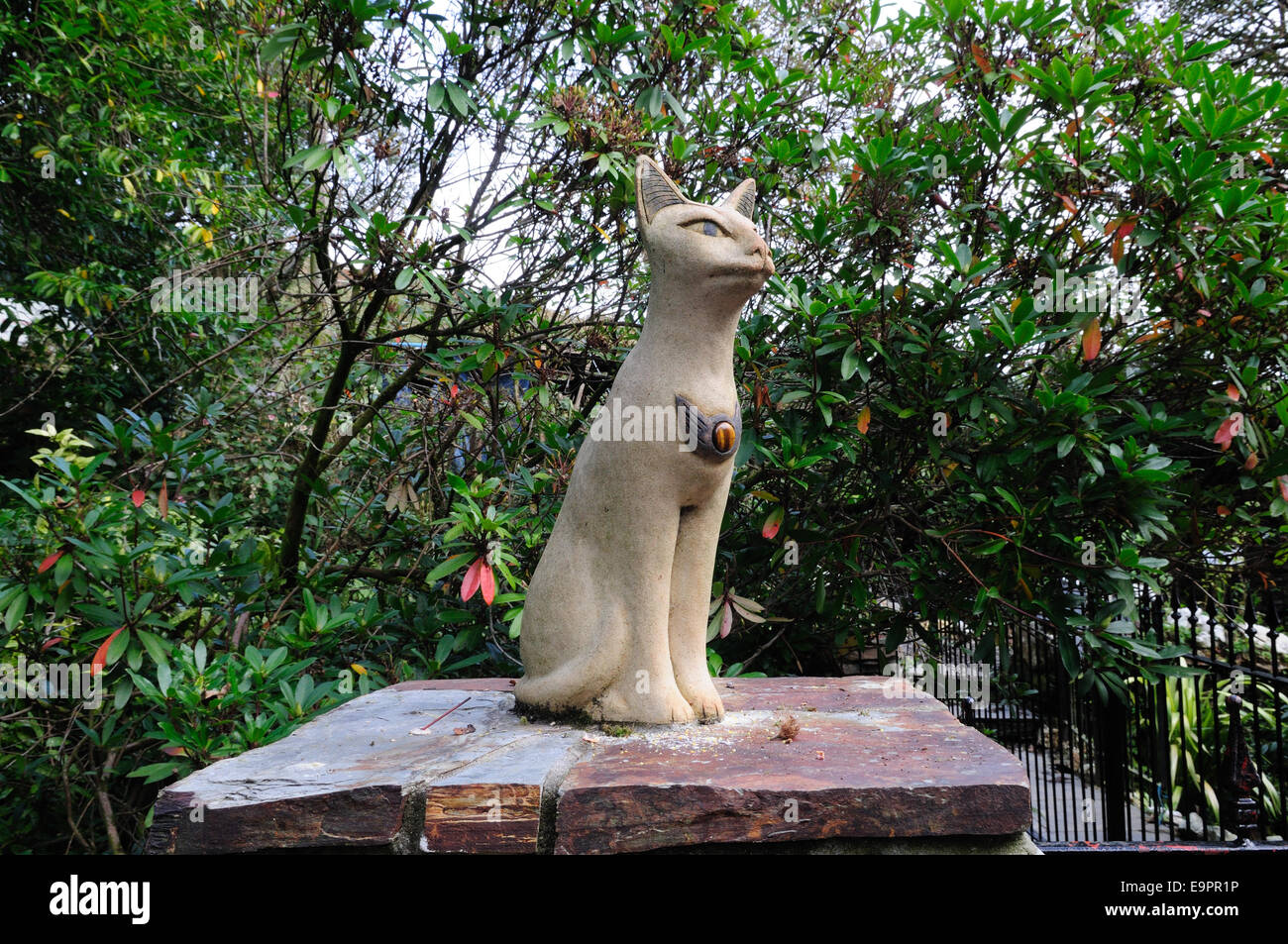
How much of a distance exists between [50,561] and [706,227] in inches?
110

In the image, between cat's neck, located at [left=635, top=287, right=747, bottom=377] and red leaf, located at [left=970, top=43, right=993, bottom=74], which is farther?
red leaf, located at [left=970, top=43, right=993, bottom=74]

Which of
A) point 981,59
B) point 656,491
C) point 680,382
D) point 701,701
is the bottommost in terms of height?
point 701,701

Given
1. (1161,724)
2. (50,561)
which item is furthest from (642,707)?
(1161,724)

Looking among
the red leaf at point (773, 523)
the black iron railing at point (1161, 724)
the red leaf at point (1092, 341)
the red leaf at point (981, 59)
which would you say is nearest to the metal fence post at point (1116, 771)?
the black iron railing at point (1161, 724)

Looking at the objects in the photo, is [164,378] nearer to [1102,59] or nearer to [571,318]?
[571,318]

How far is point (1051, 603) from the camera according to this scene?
3814 millimetres

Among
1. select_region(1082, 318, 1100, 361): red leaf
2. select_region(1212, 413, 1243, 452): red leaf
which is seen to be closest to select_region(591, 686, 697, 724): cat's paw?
select_region(1082, 318, 1100, 361): red leaf

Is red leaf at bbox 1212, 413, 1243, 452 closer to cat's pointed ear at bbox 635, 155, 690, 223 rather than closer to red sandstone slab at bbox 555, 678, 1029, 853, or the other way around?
red sandstone slab at bbox 555, 678, 1029, 853

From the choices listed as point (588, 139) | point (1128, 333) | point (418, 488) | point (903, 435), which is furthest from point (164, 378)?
point (1128, 333)

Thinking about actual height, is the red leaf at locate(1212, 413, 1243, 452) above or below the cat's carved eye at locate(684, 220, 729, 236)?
below

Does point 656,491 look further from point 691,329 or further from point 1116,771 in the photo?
point 1116,771

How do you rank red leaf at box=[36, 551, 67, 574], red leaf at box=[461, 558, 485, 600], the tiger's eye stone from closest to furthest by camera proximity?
the tiger's eye stone → red leaf at box=[461, 558, 485, 600] → red leaf at box=[36, 551, 67, 574]

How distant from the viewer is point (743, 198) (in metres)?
3.08

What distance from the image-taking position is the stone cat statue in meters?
2.76
